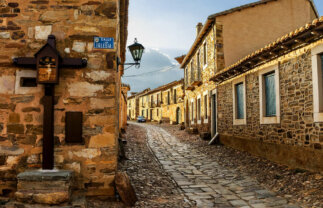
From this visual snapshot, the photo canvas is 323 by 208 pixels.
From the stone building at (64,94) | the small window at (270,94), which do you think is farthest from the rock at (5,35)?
the small window at (270,94)

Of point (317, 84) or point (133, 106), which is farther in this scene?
point (133, 106)

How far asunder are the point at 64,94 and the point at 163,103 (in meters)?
30.1

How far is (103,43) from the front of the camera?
4.68 metres

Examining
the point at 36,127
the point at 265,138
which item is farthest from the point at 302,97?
the point at 36,127

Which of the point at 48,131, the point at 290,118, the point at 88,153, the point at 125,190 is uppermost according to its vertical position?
the point at 290,118

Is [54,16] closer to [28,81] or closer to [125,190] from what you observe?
[28,81]

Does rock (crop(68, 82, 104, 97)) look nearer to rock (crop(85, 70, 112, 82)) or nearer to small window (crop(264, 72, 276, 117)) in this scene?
rock (crop(85, 70, 112, 82))

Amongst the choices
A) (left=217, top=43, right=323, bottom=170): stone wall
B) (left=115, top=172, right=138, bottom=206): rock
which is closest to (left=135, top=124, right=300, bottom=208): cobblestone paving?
(left=115, top=172, right=138, bottom=206): rock

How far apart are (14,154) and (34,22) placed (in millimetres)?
→ 2176

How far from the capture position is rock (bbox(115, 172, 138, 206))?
4.46 metres

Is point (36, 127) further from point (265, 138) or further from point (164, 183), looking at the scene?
point (265, 138)

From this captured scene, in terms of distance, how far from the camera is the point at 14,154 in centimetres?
438

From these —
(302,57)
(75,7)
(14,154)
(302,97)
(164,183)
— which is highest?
(75,7)

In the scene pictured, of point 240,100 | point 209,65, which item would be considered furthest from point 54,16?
point 209,65
